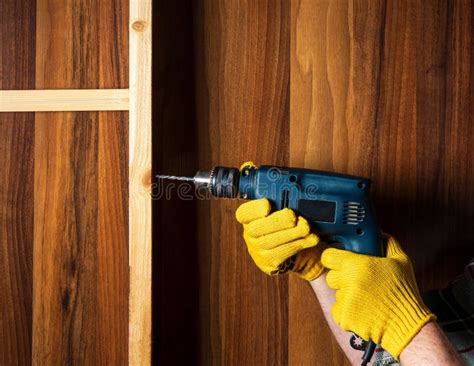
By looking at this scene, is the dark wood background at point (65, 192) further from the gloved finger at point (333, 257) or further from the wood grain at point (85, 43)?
the gloved finger at point (333, 257)

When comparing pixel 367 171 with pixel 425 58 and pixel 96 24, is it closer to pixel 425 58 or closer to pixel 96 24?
pixel 425 58

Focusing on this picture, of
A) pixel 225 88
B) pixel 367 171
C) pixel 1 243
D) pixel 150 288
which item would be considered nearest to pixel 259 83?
pixel 225 88

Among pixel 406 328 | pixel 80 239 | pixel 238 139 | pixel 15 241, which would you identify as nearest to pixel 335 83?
pixel 238 139

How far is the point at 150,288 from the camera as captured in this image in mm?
631

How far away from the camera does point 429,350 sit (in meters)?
0.60

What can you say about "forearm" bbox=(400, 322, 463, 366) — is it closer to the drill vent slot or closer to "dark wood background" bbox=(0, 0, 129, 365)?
the drill vent slot

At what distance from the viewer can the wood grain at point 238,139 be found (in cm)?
85

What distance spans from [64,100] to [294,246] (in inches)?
17.9

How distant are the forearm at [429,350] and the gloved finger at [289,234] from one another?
0.21 meters

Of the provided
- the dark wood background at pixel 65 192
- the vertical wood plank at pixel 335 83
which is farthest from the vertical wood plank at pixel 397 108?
the dark wood background at pixel 65 192

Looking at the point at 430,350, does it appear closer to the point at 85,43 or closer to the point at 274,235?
the point at 274,235

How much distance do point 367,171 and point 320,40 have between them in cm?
27

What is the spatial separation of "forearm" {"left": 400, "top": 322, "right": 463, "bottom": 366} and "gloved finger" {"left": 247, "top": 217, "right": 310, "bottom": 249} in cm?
21

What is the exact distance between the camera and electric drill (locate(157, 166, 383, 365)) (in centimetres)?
65
